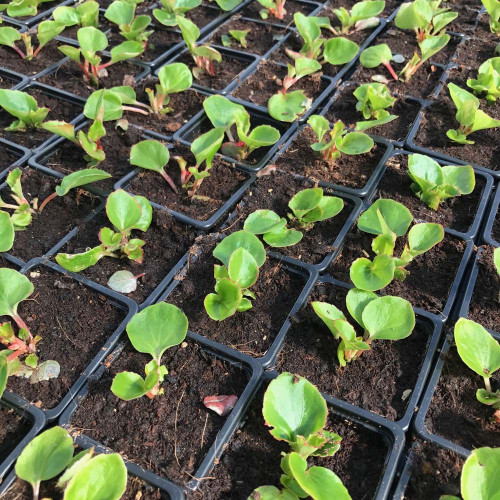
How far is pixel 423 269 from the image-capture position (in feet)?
4.37

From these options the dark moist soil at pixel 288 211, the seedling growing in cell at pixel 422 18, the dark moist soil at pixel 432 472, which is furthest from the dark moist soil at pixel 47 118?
the dark moist soil at pixel 432 472

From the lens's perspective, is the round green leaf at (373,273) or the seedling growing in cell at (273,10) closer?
the round green leaf at (373,273)

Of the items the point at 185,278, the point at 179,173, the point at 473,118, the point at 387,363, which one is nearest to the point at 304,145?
the point at 179,173

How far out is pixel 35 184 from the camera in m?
1.56

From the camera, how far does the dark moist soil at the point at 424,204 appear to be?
1457 millimetres

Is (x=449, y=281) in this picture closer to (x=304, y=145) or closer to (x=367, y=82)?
(x=304, y=145)

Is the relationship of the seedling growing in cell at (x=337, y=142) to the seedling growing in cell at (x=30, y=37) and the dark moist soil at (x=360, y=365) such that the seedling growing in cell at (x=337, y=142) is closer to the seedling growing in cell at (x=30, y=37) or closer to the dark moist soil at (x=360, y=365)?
the dark moist soil at (x=360, y=365)

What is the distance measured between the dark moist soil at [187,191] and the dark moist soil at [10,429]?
0.68m

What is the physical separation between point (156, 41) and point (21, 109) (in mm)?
783

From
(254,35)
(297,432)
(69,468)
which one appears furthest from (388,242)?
(254,35)

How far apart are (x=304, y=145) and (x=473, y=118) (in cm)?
54

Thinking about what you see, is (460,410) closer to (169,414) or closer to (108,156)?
(169,414)

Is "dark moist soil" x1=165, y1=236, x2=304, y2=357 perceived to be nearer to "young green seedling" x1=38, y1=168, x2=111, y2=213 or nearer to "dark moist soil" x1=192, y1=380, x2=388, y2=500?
"dark moist soil" x1=192, y1=380, x2=388, y2=500

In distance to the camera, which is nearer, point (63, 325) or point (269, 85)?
point (63, 325)
